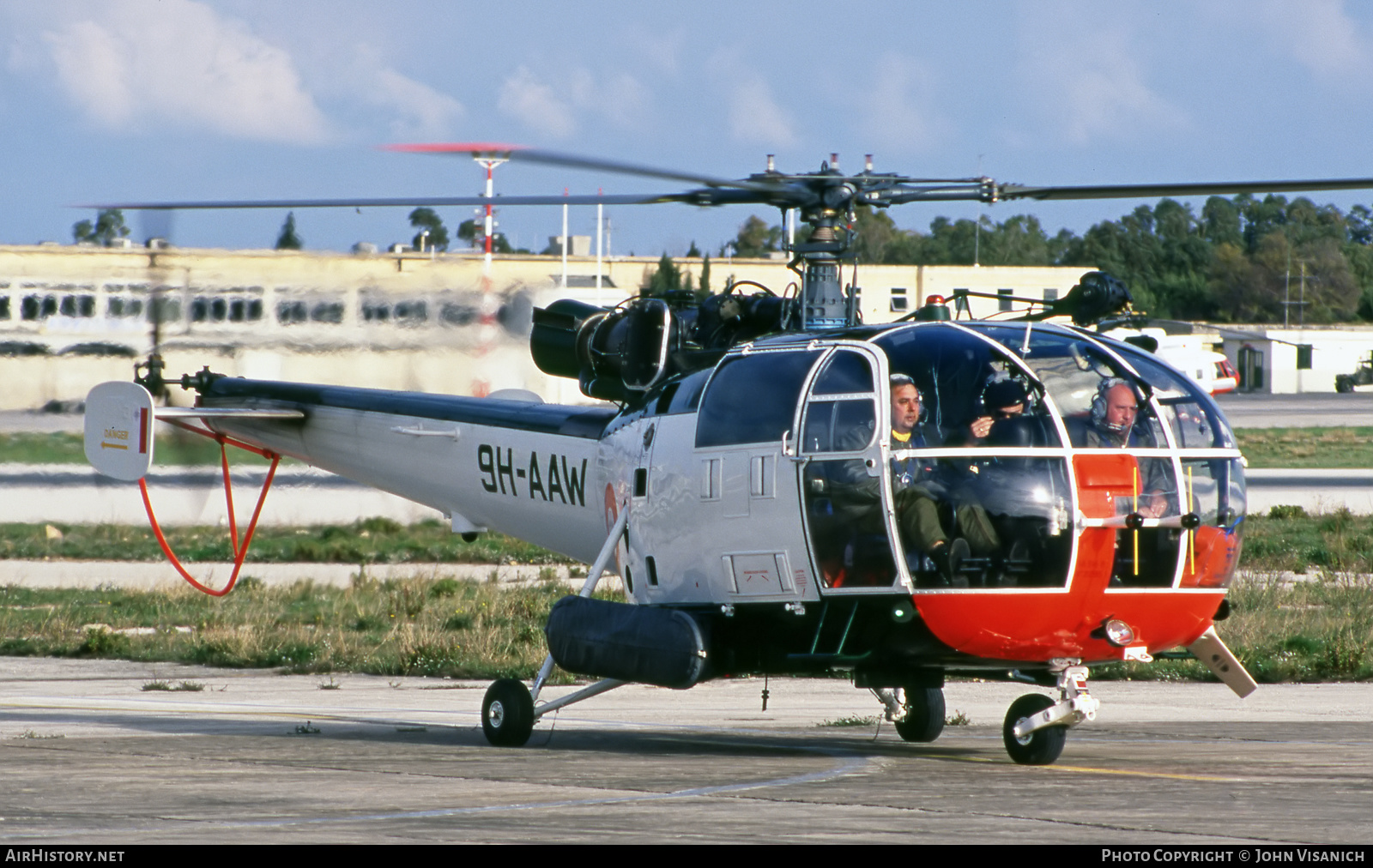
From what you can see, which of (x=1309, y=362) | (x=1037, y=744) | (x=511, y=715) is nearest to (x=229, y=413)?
(x=511, y=715)

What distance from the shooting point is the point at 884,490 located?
9445mm

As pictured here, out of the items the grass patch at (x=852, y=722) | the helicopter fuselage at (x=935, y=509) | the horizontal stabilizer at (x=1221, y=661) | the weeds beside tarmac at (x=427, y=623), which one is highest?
the helicopter fuselage at (x=935, y=509)

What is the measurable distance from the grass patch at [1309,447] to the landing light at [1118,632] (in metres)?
47.0

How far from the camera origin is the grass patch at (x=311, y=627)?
18422 mm

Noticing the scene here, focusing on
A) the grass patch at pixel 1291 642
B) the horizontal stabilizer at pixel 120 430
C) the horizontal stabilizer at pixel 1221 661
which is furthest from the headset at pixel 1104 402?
the horizontal stabilizer at pixel 120 430

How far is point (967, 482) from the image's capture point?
9258 millimetres

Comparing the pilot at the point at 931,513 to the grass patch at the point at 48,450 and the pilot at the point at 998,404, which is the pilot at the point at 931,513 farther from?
the grass patch at the point at 48,450

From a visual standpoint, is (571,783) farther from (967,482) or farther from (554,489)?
(554,489)

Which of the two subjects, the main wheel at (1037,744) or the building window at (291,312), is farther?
the building window at (291,312)

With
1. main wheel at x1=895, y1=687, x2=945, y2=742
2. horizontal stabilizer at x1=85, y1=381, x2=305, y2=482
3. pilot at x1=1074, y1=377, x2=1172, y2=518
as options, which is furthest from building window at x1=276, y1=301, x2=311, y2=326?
pilot at x1=1074, y1=377, x2=1172, y2=518

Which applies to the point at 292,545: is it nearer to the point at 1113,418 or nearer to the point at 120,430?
the point at 120,430

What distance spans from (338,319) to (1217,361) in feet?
191

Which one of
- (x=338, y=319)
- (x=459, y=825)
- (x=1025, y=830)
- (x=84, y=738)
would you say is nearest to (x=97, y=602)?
(x=338, y=319)

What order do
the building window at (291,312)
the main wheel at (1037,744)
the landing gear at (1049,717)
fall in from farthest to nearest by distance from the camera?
1. the building window at (291,312)
2. the main wheel at (1037,744)
3. the landing gear at (1049,717)
